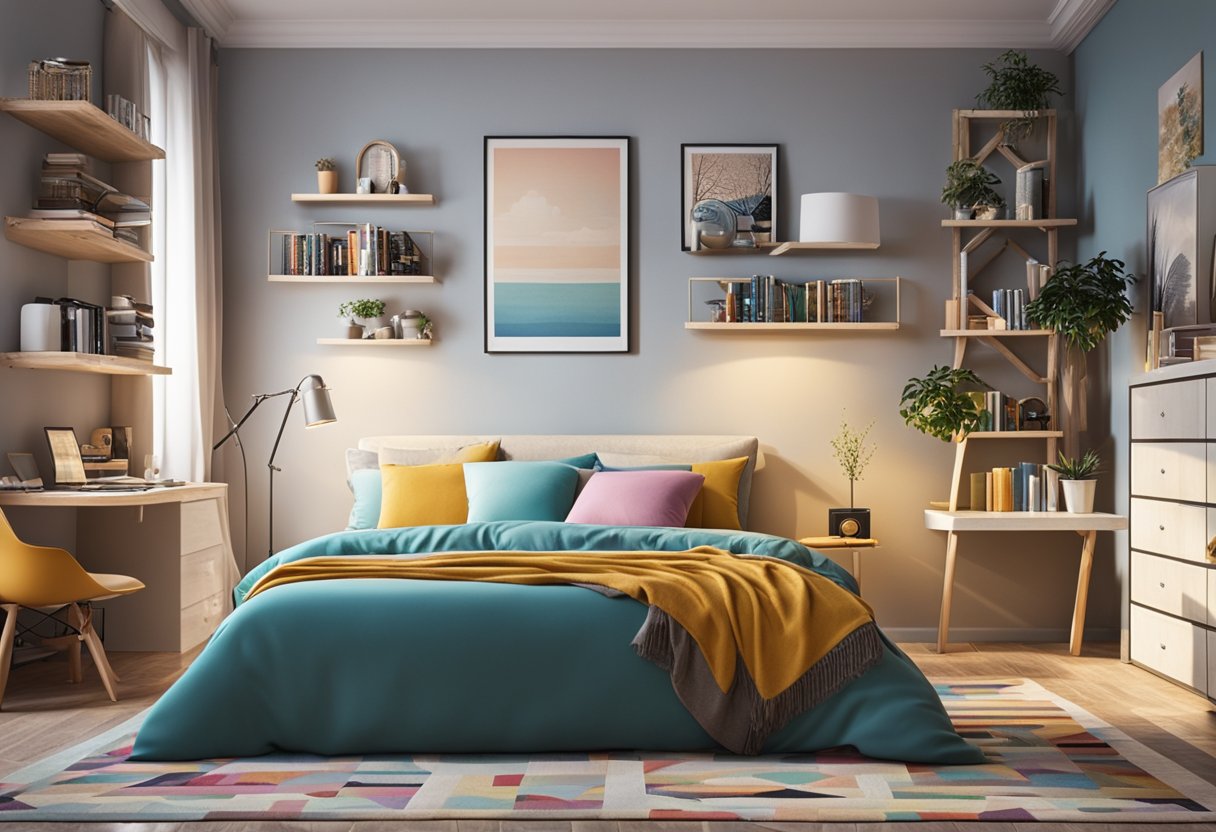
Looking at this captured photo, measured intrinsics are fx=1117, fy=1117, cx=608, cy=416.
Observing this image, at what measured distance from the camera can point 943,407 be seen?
206 inches

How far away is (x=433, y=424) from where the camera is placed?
5688mm

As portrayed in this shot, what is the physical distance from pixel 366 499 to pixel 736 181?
243cm

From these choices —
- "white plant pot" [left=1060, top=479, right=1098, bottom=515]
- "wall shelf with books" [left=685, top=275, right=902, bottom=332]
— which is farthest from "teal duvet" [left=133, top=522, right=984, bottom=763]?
"wall shelf with books" [left=685, top=275, right=902, bottom=332]

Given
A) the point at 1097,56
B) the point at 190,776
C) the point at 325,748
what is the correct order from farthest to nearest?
the point at 1097,56, the point at 325,748, the point at 190,776

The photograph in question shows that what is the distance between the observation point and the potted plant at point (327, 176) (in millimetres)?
5590

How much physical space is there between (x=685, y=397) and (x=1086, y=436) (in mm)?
2015

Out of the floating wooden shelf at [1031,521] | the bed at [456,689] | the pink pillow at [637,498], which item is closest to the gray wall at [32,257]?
the bed at [456,689]

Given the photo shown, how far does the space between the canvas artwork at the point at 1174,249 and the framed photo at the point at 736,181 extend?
69.4 inches

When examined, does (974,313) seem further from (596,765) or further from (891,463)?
(596,765)

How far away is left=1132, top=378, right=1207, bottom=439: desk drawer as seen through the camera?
385cm

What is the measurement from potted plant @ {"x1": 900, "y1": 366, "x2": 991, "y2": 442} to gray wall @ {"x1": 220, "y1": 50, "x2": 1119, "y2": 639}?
277 mm

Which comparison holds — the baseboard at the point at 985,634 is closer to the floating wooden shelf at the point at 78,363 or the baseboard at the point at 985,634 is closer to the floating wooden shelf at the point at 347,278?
the floating wooden shelf at the point at 347,278

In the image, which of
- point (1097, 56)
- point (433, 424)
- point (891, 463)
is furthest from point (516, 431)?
point (1097, 56)

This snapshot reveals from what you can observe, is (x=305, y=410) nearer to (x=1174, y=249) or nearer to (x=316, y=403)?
(x=316, y=403)
